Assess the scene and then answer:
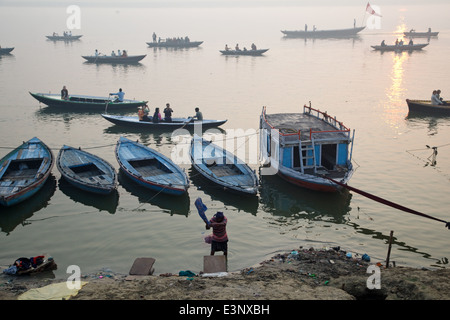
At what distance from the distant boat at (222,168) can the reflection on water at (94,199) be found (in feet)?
13.0

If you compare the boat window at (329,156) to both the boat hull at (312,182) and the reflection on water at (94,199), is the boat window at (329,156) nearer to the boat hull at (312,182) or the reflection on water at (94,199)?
the boat hull at (312,182)

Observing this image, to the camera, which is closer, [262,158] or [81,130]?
[262,158]

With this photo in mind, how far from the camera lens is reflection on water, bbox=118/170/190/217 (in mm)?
17438

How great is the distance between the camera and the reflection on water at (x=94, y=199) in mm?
17609

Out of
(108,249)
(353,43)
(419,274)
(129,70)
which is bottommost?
(108,249)

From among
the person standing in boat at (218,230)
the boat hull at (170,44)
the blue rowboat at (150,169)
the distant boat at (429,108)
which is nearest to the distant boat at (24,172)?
the blue rowboat at (150,169)

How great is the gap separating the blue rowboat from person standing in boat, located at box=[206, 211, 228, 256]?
16.7 feet

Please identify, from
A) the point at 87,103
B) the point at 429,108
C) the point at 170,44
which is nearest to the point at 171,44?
the point at 170,44

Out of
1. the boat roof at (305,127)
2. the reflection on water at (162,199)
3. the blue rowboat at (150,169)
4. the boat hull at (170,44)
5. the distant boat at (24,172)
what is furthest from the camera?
the boat hull at (170,44)

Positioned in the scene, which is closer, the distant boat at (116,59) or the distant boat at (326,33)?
the distant boat at (116,59)

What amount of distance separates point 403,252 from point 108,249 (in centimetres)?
989

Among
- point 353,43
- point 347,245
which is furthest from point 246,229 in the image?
point 353,43

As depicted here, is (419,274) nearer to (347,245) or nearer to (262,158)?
(347,245)

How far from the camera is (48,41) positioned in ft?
319
